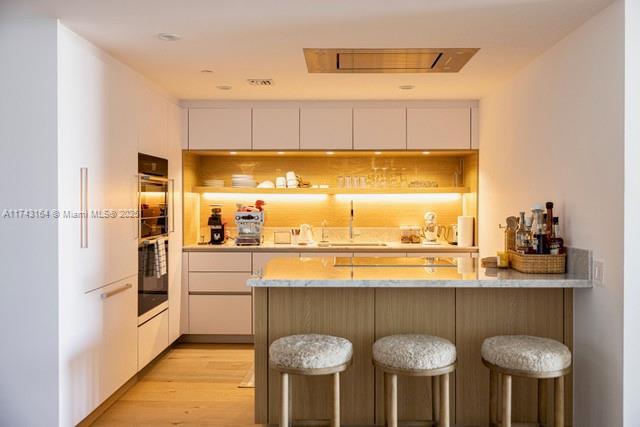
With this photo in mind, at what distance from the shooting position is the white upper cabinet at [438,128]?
543 cm

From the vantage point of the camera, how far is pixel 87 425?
3428mm

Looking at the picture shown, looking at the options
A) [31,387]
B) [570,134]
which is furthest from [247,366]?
[570,134]

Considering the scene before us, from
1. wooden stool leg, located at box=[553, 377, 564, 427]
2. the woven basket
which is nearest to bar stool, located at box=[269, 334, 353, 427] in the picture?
wooden stool leg, located at box=[553, 377, 564, 427]

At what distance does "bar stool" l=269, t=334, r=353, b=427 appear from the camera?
2.69m

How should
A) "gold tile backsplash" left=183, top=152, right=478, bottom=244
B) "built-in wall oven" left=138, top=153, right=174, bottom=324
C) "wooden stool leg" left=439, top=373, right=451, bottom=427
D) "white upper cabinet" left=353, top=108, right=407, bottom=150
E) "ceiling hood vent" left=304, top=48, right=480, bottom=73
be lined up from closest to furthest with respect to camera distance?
1. "wooden stool leg" left=439, top=373, right=451, bottom=427
2. "ceiling hood vent" left=304, top=48, right=480, bottom=73
3. "built-in wall oven" left=138, top=153, right=174, bottom=324
4. "white upper cabinet" left=353, top=108, right=407, bottom=150
5. "gold tile backsplash" left=183, top=152, right=478, bottom=244

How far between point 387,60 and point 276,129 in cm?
182

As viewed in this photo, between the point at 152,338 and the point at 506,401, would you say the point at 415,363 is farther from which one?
the point at 152,338

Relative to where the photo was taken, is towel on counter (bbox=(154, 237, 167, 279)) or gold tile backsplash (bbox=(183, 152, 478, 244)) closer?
towel on counter (bbox=(154, 237, 167, 279))

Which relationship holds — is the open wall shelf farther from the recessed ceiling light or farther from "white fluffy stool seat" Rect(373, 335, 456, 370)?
"white fluffy stool seat" Rect(373, 335, 456, 370)

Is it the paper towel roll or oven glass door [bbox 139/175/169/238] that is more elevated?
oven glass door [bbox 139/175/169/238]

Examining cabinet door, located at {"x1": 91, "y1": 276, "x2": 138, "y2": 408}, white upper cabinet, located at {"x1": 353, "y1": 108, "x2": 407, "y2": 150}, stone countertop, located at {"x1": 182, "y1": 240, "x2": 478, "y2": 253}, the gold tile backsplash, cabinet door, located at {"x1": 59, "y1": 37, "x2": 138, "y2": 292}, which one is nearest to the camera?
cabinet door, located at {"x1": 59, "y1": 37, "x2": 138, "y2": 292}

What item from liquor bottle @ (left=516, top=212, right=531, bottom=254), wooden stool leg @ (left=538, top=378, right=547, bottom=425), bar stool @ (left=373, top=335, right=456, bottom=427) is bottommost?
wooden stool leg @ (left=538, top=378, right=547, bottom=425)

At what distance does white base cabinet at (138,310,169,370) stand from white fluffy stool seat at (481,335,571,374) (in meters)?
2.61

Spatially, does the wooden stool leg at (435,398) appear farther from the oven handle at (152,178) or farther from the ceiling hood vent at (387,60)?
the oven handle at (152,178)
